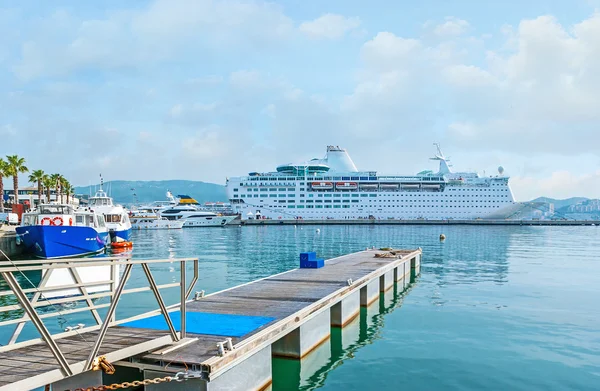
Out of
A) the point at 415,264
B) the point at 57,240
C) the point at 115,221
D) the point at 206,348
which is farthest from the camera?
the point at 115,221

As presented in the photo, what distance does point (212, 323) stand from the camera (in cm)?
982

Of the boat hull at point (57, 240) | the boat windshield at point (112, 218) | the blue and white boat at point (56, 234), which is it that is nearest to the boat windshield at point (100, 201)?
the boat windshield at point (112, 218)

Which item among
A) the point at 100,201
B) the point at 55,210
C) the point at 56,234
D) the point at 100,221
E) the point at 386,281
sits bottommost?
the point at 386,281

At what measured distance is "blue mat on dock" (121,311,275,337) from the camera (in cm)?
897

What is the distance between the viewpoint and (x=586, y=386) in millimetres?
9578

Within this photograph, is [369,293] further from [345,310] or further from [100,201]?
[100,201]

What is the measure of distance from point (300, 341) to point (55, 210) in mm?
32808

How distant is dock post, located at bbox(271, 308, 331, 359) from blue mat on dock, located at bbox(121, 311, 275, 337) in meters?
0.74

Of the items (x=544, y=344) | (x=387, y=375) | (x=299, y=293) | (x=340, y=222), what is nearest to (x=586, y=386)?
(x=544, y=344)

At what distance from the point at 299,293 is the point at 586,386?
7.52 metres

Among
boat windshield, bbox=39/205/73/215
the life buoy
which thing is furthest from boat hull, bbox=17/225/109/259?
boat windshield, bbox=39/205/73/215

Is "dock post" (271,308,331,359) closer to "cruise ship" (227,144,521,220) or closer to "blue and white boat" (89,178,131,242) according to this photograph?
"blue and white boat" (89,178,131,242)

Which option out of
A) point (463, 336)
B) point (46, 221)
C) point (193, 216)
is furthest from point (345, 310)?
point (193, 216)

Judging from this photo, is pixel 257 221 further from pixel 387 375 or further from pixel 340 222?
pixel 387 375
